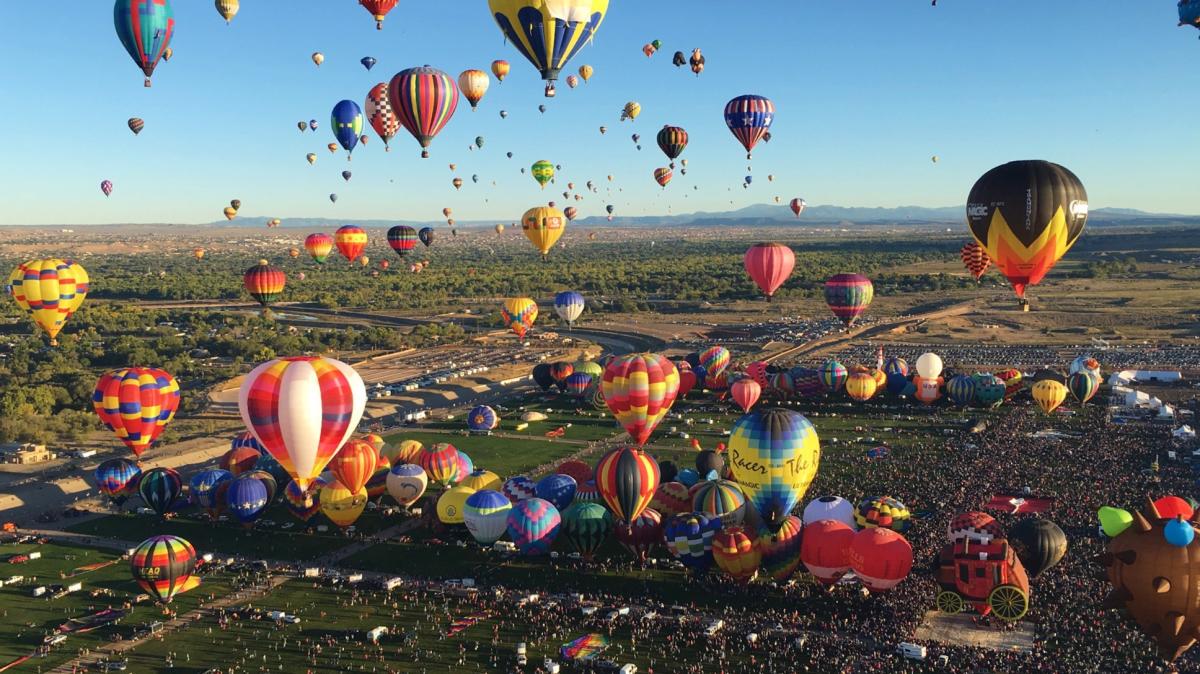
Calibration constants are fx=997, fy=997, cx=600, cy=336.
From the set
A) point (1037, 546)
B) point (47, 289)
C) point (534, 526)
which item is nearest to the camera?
point (1037, 546)

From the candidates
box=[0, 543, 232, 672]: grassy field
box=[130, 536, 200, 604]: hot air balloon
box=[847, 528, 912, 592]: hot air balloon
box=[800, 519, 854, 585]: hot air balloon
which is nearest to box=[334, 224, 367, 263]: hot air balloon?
box=[0, 543, 232, 672]: grassy field

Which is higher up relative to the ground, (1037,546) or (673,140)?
(673,140)

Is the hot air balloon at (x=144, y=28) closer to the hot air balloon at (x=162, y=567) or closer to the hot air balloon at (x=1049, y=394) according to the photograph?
the hot air balloon at (x=162, y=567)

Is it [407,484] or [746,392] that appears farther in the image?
[746,392]

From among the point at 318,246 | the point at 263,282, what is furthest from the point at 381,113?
the point at 318,246

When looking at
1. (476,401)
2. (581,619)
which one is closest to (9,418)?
(476,401)

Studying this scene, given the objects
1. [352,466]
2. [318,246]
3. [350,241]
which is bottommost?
[352,466]

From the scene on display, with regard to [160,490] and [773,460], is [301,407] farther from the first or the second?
[773,460]
